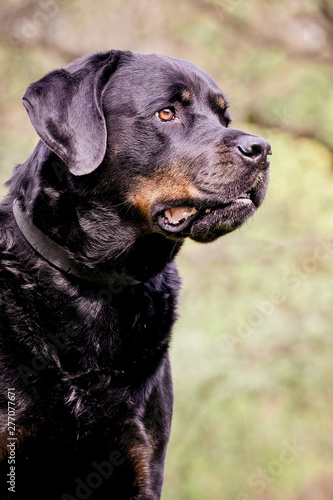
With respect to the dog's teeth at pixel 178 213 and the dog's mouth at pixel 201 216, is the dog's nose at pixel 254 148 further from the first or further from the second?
the dog's teeth at pixel 178 213

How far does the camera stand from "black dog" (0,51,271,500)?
2.75 meters

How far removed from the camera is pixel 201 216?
2889 mm

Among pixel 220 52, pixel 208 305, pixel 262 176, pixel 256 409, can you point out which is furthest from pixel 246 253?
pixel 262 176

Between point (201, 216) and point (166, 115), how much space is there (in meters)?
0.47

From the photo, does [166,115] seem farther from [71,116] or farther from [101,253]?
[101,253]

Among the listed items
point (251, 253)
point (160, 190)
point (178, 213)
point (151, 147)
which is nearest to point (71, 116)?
point (151, 147)

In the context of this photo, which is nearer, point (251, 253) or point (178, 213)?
point (178, 213)

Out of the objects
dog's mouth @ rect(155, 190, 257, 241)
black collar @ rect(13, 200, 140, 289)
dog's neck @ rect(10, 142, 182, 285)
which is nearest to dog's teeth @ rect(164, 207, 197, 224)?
dog's mouth @ rect(155, 190, 257, 241)

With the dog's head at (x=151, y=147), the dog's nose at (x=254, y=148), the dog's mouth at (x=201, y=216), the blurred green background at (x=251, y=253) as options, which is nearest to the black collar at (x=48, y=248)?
the dog's head at (x=151, y=147)

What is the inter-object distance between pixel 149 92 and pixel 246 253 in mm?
4722

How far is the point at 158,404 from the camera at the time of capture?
2.99 metres

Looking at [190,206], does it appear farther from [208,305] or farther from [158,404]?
[208,305]

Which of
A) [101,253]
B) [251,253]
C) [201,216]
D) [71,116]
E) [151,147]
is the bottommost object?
[251,253]

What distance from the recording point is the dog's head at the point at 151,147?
9.27 feet
